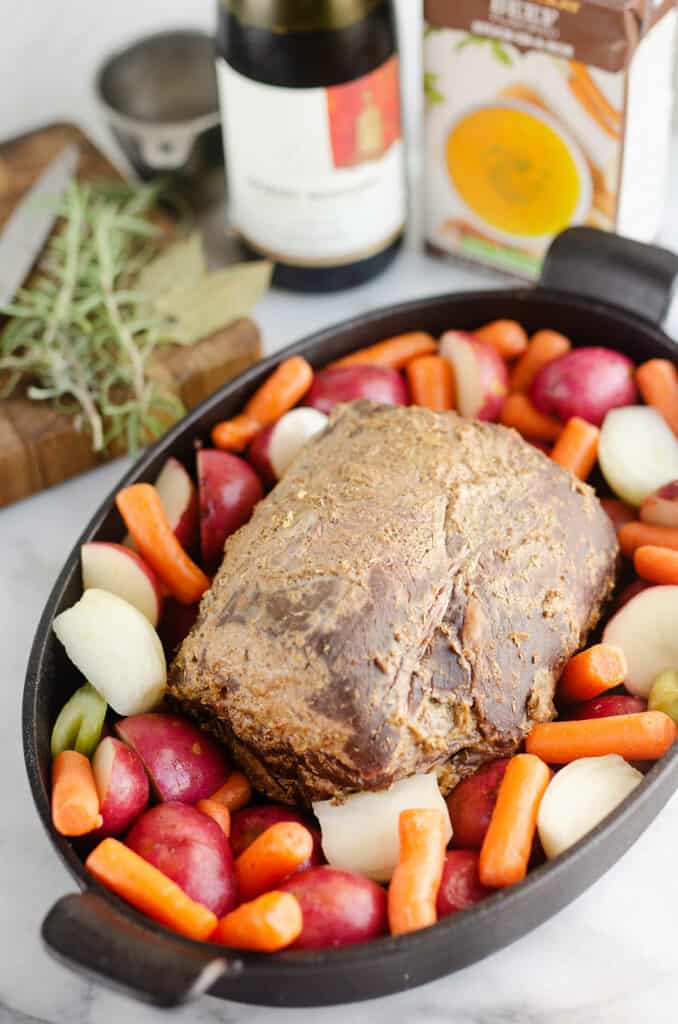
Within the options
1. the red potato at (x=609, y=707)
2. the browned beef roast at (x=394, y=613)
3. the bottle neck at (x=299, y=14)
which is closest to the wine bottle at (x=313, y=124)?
the bottle neck at (x=299, y=14)

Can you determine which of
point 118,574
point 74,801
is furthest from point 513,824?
point 118,574

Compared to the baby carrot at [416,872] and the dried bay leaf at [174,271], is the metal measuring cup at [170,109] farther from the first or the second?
the baby carrot at [416,872]

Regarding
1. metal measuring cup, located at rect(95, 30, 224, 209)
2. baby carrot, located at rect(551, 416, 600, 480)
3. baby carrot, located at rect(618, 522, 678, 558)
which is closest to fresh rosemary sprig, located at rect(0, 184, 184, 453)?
metal measuring cup, located at rect(95, 30, 224, 209)

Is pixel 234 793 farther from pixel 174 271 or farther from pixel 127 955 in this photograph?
pixel 174 271

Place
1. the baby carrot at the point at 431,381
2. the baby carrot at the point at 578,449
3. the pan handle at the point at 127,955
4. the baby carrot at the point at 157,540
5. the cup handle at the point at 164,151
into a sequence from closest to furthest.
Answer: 1. the pan handle at the point at 127,955
2. the baby carrot at the point at 157,540
3. the baby carrot at the point at 578,449
4. the baby carrot at the point at 431,381
5. the cup handle at the point at 164,151

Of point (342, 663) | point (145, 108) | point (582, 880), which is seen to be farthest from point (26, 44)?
point (582, 880)

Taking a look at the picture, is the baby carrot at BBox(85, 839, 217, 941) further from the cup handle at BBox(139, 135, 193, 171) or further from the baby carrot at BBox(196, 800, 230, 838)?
the cup handle at BBox(139, 135, 193, 171)

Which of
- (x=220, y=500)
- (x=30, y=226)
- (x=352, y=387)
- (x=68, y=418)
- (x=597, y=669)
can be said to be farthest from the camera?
(x=30, y=226)
